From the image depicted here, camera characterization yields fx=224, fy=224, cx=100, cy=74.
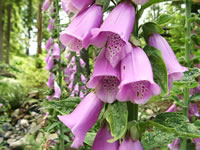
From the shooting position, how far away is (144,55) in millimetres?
567

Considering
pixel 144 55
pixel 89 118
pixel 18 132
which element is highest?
pixel 144 55

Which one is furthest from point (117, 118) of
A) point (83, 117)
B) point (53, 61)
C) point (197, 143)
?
point (53, 61)

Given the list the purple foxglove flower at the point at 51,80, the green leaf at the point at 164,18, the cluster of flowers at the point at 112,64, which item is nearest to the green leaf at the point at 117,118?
the cluster of flowers at the point at 112,64

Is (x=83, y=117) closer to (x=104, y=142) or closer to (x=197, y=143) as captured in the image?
(x=104, y=142)

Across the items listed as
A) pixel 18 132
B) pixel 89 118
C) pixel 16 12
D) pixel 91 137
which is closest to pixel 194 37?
pixel 91 137

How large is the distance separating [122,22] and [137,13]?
0.35ft

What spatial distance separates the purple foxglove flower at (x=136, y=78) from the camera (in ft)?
1.74

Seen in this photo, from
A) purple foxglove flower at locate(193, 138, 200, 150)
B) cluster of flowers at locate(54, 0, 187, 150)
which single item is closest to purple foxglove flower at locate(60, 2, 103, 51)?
cluster of flowers at locate(54, 0, 187, 150)

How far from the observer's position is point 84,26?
59cm

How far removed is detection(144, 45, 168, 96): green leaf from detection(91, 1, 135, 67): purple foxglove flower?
0.25 ft

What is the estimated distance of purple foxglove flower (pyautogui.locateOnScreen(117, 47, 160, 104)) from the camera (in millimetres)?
529

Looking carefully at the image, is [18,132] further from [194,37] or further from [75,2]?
[75,2]

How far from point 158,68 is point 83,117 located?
0.79 feet

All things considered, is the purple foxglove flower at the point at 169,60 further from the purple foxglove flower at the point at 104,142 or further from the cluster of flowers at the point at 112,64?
the purple foxglove flower at the point at 104,142
